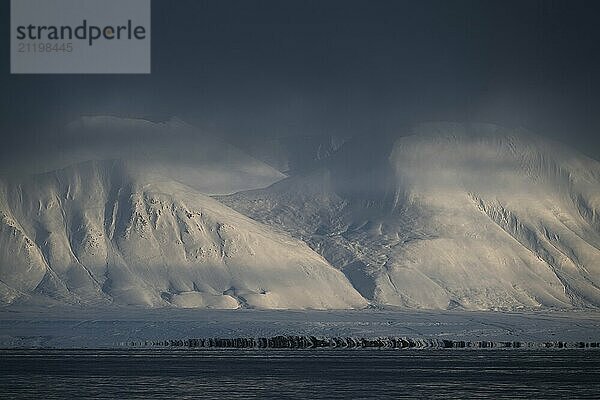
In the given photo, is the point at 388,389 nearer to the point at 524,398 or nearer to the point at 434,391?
the point at 434,391

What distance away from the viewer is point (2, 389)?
173 metres

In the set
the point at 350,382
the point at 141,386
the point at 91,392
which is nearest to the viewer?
the point at 91,392

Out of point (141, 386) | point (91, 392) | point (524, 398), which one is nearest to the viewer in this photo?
point (524, 398)

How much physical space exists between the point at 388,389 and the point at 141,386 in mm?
37251

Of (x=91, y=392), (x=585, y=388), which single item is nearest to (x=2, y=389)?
(x=91, y=392)

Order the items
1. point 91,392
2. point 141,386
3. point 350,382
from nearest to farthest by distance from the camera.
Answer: point 91,392
point 141,386
point 350,382

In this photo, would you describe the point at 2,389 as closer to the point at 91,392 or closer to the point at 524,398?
the point at 91,392

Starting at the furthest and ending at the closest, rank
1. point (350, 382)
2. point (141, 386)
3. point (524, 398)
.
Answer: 1. point (350, 382)
2. point (141, 386)
3. point (524, 398)

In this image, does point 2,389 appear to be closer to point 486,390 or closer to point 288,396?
point 288,396

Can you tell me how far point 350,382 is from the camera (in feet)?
643

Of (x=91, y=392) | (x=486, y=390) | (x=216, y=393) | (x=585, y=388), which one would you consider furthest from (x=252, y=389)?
(x=585, y=388)

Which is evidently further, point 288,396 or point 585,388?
point 585,388

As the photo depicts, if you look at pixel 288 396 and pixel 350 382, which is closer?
pixel 288 396

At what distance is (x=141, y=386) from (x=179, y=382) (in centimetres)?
1046
